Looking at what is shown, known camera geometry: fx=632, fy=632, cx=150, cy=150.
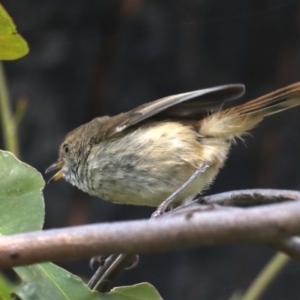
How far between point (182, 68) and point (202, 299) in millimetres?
1367

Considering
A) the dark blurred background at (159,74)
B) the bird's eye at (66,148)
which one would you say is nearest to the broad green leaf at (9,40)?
the bird's eye at (66,148)

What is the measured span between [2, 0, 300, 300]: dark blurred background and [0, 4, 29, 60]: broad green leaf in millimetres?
1900

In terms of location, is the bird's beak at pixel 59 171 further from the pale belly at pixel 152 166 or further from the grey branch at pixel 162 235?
the grey branch at pixel 162 235

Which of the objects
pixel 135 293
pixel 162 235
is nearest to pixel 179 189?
pixel 135 293

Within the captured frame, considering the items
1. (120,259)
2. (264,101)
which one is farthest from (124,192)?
(120,259)

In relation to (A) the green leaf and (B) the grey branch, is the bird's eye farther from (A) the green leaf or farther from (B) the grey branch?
(B) the grey branch

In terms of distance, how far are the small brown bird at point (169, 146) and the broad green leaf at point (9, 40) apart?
77cm

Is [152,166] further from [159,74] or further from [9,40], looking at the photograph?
[159,74]

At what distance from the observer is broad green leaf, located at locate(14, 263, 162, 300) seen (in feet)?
4.51

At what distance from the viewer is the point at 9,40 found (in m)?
1.57

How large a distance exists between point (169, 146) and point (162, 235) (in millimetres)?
1614

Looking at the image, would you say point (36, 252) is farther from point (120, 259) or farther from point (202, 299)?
point (202, 299)

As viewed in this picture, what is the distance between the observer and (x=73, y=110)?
3629 millimetres

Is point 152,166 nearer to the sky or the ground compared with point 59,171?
nearer to the sky
